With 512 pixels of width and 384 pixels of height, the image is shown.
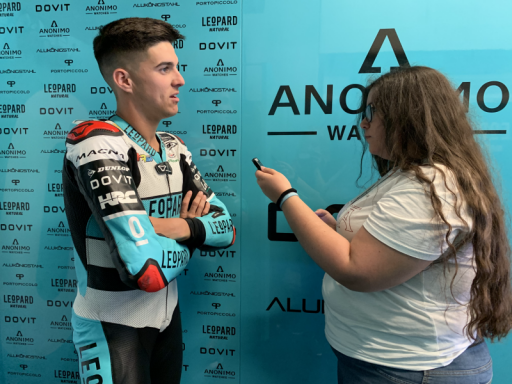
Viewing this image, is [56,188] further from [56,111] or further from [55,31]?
[55,31]

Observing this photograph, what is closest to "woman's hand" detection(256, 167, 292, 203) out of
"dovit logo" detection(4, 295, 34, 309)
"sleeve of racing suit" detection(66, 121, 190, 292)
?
"sleeve of racing suit" detection(66, 121, 190, 292)

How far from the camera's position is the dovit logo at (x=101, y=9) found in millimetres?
1623

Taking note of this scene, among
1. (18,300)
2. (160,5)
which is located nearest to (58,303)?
(18,300)

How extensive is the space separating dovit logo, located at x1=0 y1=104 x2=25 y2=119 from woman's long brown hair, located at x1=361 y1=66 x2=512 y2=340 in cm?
181

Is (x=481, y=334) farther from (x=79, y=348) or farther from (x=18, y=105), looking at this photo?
(x=18, y=105)

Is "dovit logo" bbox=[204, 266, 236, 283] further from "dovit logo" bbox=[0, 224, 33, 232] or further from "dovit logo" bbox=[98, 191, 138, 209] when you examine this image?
"dovit logo" bbox=[0, 224, 33, 232]

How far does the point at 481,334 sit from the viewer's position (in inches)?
36.9

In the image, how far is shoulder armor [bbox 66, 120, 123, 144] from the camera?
1.00m

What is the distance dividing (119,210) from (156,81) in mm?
484

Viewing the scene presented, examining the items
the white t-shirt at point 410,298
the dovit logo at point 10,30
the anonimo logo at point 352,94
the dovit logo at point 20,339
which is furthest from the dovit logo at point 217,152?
the dovit logo at point 20,339

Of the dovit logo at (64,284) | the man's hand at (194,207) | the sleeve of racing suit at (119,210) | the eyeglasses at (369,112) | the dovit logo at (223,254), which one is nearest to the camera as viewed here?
the sleeve of racing suit at (119,210)

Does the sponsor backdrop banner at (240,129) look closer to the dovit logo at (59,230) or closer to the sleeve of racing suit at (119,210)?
the dovit logo at (59,230)

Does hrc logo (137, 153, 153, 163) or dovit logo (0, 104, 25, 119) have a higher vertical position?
dovit logo (0, 104, 25, 119)

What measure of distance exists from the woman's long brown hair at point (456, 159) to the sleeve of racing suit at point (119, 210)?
75 cm
